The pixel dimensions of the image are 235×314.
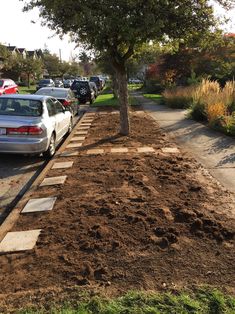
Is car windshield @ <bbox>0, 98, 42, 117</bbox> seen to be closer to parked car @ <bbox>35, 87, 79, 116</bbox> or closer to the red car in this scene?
parked car @ <bbox>35, 87, 79, 116</bbox>

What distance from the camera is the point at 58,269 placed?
4043mm

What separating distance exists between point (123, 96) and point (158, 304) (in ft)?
30.3

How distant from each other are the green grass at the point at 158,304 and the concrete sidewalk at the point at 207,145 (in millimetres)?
3286

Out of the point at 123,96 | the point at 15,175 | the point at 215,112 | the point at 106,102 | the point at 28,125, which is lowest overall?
the point at 15,175

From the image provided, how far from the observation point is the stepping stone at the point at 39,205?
5852mm

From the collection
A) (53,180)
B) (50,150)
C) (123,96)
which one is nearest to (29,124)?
(50,150)

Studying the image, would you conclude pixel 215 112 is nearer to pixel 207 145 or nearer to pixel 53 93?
pixel 207 145

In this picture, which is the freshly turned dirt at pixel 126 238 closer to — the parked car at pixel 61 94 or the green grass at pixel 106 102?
the parked car at pixel 61 94

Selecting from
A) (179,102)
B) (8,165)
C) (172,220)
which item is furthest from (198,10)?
(179,102)

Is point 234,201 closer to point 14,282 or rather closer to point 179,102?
point 14,282

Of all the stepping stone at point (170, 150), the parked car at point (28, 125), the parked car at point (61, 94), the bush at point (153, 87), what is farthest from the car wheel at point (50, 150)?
the bush at point (153, 87)

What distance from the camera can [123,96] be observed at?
12.0 metres

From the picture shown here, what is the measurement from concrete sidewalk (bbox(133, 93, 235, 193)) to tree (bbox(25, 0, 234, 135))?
9.59ft

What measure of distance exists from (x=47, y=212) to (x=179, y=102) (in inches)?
664
